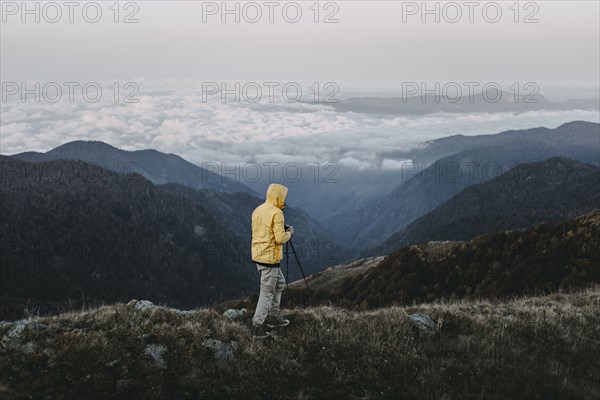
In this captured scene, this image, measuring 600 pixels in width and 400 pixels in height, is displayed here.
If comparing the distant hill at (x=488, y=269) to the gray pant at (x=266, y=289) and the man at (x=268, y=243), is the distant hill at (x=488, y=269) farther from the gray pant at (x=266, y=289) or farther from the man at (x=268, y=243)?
the man at (x=268, y=243)

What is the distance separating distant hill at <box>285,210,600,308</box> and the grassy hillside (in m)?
26.5

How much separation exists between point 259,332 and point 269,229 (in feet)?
8.73

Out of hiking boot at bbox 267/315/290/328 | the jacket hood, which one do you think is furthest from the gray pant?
the jacket hood

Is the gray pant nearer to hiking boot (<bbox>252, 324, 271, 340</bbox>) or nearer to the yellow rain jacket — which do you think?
hiking boot (<bbox>252, 324, 271, 340</bbox>)

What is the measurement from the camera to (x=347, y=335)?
12000 mm

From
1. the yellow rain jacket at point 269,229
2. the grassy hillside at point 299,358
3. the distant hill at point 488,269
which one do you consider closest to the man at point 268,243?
the yellow rain jacket at point 269,229

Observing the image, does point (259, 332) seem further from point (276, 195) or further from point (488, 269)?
point (488, 269)

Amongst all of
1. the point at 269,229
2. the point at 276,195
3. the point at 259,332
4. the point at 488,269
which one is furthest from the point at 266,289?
the point at 488,269

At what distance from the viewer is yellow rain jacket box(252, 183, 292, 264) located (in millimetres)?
12125

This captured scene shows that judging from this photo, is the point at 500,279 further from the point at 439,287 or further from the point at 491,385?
the point at 491,385

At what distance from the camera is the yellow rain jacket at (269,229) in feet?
39.8

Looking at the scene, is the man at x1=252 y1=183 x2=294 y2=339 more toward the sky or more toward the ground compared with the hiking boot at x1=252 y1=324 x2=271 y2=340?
more toward the sky

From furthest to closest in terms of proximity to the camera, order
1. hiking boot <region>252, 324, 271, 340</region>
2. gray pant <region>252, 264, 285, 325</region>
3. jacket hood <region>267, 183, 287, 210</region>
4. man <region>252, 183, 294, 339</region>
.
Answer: gray pant <region>252, 264, 285, 325</region>, jacket hood <region>267, 183, 287, 210</region>, man <region>252, 183, 294, 339</region>, hiking boot <region>252, 324, 271, 340</region>

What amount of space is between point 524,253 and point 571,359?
65051 millimetres
